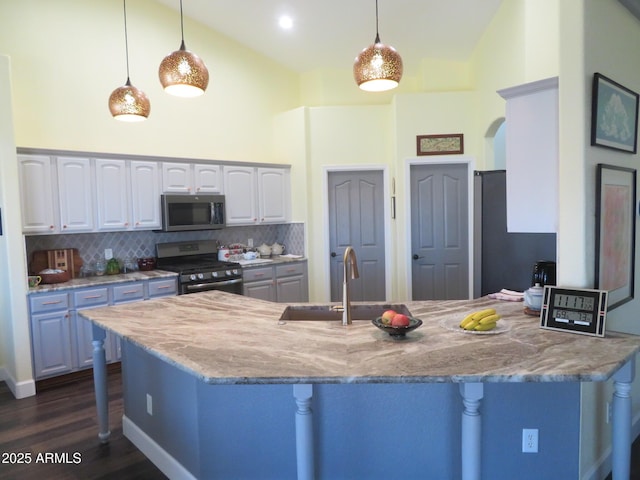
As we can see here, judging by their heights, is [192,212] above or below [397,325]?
above

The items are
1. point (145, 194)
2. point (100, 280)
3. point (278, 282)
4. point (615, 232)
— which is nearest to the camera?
point (615, 232)

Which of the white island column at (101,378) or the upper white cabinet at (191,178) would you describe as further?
the upper white cabinet at (191,178)

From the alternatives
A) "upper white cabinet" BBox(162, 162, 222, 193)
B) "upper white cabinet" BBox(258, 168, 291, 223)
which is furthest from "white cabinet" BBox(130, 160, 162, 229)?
"upper white cabinet" BBox(258, 168, 291, 223)

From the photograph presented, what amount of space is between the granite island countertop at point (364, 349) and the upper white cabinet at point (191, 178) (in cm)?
265

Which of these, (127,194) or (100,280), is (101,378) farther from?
(127,194)

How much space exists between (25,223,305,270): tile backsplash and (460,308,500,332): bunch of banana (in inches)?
161

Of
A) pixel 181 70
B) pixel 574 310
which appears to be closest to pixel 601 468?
pixel 574 310

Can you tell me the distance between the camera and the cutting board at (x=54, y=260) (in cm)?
434

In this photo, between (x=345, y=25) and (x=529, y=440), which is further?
(x=345, y=25)

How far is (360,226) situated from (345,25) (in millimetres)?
2539

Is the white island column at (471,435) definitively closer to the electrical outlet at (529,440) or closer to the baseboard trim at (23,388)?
the electrical outlet at (529,440)

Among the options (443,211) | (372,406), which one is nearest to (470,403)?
(372,406)

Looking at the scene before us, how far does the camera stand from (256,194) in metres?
5.92

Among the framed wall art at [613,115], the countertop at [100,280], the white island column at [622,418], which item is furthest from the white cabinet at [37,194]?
the white island column at [622,418]
